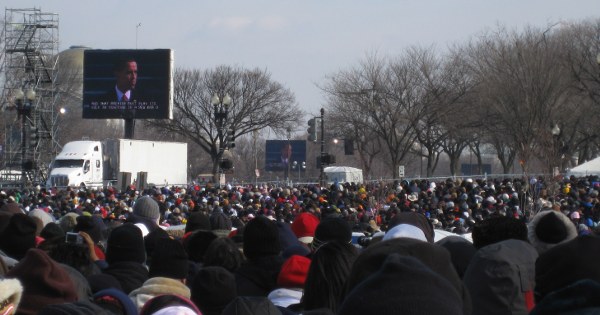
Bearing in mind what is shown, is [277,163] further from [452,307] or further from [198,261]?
[452,307]

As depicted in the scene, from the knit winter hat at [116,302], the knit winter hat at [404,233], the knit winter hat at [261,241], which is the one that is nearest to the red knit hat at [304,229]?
the knit winter hat at [261,241]

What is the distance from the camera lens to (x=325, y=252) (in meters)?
5.48

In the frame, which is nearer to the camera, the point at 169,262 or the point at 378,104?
the point at 169,262

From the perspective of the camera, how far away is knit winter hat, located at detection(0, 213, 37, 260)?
860 centimetres

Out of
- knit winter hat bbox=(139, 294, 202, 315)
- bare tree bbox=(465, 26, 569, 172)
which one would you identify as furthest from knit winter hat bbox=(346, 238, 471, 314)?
bare tree bbox=(465, 26, 569, 172)

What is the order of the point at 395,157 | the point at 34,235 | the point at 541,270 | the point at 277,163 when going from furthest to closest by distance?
the point at 277,163
the point at 395,157
the point at 34,235
the point at 541,270

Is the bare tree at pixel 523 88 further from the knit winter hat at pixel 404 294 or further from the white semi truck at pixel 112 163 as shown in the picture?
the knit winter hat at pixel 404 294

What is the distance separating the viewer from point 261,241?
760 cm

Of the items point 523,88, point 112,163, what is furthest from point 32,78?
point 523,88

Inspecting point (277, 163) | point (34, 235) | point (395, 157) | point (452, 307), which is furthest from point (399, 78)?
point (452, 307)

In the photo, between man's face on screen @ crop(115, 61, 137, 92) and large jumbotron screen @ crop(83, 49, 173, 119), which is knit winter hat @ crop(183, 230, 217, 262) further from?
man's face on screen @ crop(115, 61, 137, 92)

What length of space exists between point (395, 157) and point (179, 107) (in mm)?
30782

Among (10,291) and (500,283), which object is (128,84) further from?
(10,291)

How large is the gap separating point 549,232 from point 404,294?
188 inches
